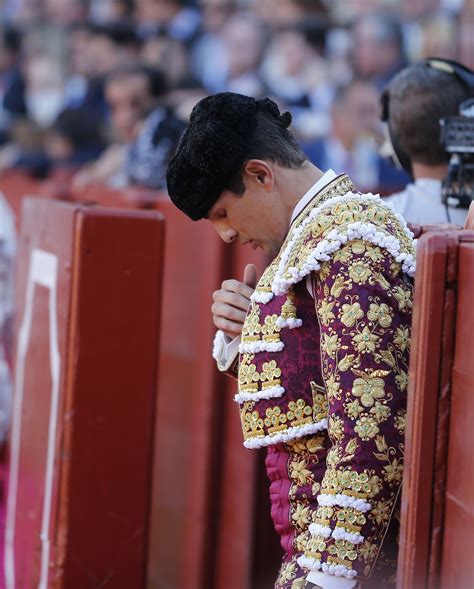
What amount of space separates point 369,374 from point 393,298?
12cm

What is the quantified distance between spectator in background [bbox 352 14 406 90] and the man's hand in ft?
12.8

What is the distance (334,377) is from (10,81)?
8325 mm

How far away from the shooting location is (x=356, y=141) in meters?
5.68

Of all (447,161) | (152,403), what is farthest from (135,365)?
(447,161)

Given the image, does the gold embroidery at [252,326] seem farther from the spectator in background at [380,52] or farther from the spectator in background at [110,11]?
the spectator in background at [110,11]

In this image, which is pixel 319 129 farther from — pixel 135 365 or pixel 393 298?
pixel 393 298

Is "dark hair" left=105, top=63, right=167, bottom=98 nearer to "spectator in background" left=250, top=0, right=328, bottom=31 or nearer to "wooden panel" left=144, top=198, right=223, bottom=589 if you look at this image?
"spectator in background" left=250, top=0, right=328, bottom=31

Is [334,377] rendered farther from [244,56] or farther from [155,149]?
[244,56]

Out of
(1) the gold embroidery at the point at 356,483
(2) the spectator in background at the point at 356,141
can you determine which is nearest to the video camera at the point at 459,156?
(1) the gold embroidery at the point at 356,483

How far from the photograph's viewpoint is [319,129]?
6.23 m

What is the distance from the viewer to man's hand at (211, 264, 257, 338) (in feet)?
6.79

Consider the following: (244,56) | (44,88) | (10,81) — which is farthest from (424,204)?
(10,81)

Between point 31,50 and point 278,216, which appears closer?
point 278,216

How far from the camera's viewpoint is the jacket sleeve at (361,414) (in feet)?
5.64
